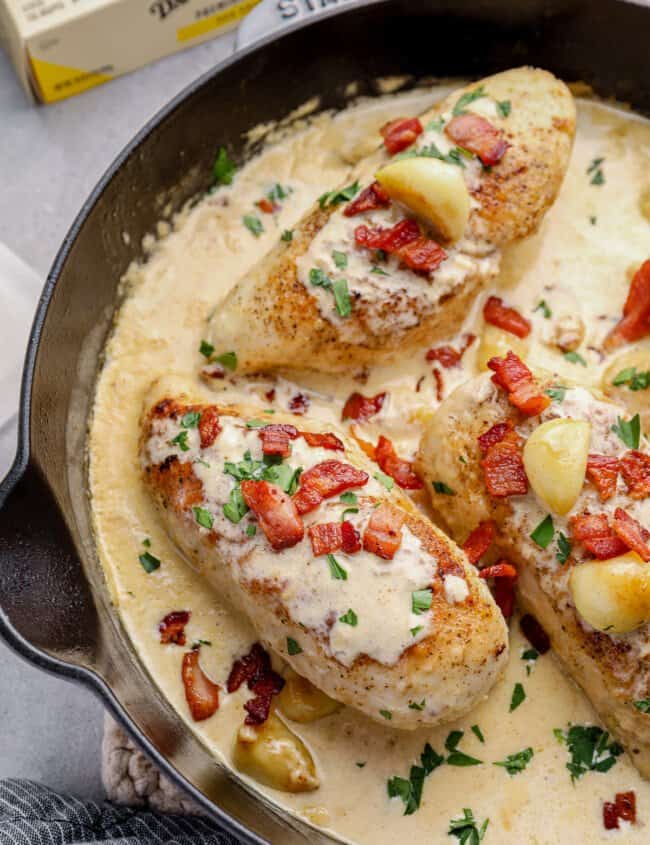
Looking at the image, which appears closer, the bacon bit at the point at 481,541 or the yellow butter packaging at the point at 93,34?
the bacon bit at the point at 481,541

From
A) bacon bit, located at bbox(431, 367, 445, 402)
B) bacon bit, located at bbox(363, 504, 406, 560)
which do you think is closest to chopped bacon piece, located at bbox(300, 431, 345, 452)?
bacon bit, located at bbox(363, 504, 406, 560)

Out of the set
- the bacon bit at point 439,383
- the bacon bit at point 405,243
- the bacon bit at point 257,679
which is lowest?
the bacon bit at point 257,679

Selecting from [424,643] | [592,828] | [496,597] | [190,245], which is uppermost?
[190,245]

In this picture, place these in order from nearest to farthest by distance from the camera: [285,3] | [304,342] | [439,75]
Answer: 1. [304,342]
2. [285,3]
3. [439,75]

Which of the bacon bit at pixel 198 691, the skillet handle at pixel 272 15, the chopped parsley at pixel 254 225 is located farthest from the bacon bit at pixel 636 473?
the skillet handle at pixel 272 15

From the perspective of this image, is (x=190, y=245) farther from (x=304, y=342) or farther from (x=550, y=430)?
(x=550, y=430)

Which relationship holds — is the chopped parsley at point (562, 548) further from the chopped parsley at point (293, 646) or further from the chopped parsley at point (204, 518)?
the chopped parsley at point (204, 518)

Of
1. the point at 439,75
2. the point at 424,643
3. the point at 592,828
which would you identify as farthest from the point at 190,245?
the point at 592,828
